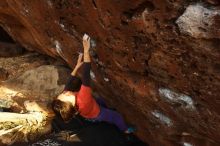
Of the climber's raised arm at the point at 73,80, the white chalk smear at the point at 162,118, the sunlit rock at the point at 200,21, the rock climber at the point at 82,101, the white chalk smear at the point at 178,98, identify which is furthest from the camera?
the climber's raised arm at the point at 73,80

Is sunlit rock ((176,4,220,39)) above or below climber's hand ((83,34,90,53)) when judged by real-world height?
above

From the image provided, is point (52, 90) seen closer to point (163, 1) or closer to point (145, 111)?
point (145, 111)

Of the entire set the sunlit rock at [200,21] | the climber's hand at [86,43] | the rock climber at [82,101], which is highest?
the sunlit rock at [200,21]

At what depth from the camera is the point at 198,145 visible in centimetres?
466

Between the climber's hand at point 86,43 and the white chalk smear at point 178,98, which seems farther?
the climber's hand at point 86,43

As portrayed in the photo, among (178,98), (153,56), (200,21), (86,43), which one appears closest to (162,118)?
(178,98)

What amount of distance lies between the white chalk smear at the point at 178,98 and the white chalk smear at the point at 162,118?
1.49ft

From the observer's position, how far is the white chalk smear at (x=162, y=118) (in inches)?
186

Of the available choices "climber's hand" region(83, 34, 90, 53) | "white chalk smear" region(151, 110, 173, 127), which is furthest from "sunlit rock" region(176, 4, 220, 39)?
"climber's hand" region(83, 34, 90, 53)

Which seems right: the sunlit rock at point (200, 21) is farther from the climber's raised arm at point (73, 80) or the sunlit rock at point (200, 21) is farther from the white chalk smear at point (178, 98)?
the climber's raised arm at point (73, 80)

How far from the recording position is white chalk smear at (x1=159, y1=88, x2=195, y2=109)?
417 cm

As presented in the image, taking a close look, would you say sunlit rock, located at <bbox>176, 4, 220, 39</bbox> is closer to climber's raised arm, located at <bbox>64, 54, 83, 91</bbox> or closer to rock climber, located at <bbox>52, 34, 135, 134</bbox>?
rock climber, located at <bbox>52, 34, 135, 134</bbox>

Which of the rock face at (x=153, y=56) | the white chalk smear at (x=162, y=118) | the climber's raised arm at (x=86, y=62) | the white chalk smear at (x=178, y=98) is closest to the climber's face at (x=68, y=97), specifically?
the climber's raised arm at (x=86, y=62)

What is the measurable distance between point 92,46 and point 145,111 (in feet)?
3.54
